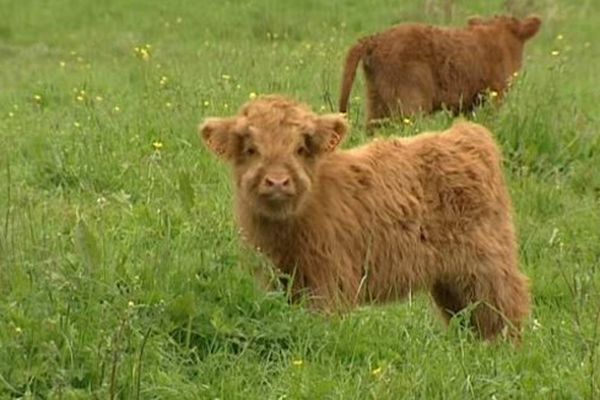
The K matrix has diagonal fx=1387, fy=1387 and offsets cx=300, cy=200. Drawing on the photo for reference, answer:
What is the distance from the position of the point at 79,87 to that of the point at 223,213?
23.0ft

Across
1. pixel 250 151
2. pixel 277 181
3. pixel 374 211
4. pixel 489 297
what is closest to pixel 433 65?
pixel 489 297

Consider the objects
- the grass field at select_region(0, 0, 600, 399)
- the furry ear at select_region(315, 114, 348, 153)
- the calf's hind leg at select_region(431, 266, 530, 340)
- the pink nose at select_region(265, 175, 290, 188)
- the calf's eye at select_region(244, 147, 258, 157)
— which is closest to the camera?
the grass field at select_region(0, 0, 600, 399)

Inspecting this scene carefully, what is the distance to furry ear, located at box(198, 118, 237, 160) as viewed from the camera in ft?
20.4

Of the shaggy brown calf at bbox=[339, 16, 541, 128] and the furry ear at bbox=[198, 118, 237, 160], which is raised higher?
the furry ear at bbox=[198, 118, 237, 160]

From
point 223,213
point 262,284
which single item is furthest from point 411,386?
point 223,213

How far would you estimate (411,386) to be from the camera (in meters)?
4.98

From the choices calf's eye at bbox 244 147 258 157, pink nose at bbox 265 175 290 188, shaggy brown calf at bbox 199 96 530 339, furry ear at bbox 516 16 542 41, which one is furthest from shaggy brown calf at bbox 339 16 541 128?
pink nose at bbox 265 175 290 188

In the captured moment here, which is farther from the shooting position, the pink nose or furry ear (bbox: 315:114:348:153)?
furry ear (bbox: 315:114:348:153)

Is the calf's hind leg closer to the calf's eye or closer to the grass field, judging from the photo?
the grass field

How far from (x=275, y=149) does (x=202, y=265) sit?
1.94 feet

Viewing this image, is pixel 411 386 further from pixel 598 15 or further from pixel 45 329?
pixel 598 15

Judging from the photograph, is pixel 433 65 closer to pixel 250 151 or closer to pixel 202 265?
pixel 250 151

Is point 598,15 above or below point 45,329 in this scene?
below

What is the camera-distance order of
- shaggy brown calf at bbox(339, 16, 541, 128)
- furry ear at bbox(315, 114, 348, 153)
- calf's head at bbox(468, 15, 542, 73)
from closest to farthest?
furry ear at bbox(315, 114, 348, 153)
shaggy brown calf at bbox(339, 16, 541, 128)
calf's head at bbox(468, 15, 542, 73)
